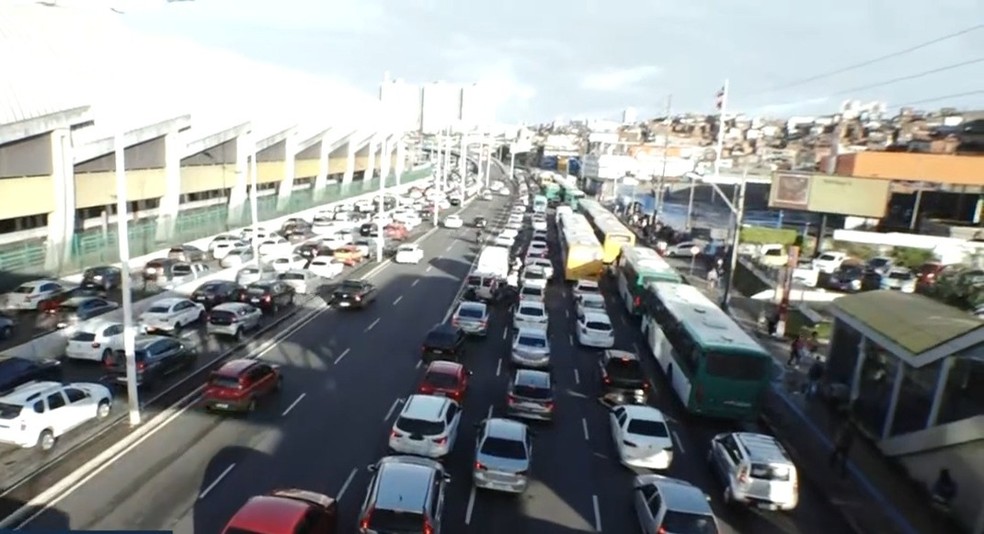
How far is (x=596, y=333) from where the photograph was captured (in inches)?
1131

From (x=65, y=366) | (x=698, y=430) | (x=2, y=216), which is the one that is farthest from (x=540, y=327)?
(x=2, y=216)

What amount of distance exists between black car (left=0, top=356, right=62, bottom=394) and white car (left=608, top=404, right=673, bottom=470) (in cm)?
1614

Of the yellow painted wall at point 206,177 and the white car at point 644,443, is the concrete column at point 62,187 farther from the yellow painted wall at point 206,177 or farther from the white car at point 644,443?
the white car at point 644,443

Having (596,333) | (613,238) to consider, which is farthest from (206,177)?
(596,333)

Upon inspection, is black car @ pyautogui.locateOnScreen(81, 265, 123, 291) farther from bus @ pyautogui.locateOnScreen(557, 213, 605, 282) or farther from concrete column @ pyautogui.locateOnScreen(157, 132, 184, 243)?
bus @ pyautogui.locateOnScreen(557, 213, 605, 282)

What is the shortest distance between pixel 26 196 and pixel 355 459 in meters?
26.5

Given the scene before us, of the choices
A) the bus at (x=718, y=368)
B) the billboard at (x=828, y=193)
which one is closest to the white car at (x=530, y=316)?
the bus at (x=718, y=368)

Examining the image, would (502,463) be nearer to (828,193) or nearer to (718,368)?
(718,368)

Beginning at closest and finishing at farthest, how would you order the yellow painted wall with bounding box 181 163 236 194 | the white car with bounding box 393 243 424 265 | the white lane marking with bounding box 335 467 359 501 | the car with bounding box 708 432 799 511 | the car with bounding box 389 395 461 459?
the white lane marking with bounding box 335 467 359 501, the car with bounding box 708 432 799 511, the car with bounding box 389 395 461 459, the white car with bounding box 393 243 424 265, the yellow painted wall with bounding box 181 163 236 194

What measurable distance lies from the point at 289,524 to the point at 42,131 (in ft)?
102

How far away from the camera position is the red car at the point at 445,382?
20.2 meters

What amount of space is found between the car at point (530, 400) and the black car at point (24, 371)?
13.3 m

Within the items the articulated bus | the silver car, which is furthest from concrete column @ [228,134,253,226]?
the silver car

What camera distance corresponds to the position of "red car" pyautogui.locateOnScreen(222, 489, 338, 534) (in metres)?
11.0
